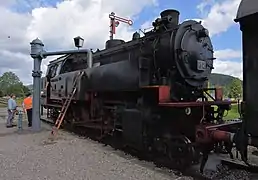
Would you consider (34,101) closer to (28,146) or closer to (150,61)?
(28,146)

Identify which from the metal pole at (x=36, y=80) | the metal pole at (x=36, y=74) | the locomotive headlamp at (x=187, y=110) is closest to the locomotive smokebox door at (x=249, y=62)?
the locomotive headlamp at (x=187, y=110)

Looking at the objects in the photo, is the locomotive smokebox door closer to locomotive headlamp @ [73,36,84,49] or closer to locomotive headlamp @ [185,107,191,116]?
locomotive headlamp @ [185,107,191,116]

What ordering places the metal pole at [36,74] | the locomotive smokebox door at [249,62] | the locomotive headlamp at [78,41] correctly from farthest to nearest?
the locomotive headlamp at [78,41]
the metal pole at [36,74]
the locomotive smokebox door at [249,62]

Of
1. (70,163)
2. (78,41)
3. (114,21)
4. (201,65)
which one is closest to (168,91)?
(201,65)

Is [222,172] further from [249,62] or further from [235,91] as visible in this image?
[235,91]

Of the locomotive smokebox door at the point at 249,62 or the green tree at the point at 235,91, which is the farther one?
the green tree at the point at 235,91

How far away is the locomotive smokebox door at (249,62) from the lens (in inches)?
169

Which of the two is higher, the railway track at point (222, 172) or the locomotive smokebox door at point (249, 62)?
the locomotive smokebox door at point (249, 62)

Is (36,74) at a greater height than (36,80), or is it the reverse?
(36,74)

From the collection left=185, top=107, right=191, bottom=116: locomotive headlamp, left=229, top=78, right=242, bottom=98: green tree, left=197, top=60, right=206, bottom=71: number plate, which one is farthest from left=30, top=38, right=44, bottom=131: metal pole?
left=229, top=78, right=242, bottom=98: green tree

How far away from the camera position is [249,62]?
14.5 feet

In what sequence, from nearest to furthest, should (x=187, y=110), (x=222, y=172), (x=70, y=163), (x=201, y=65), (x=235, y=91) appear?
(x=222, y=172)
(x=187, y=110)
(x=70, y=163)
(x=201, y=65)
(x=235, y=91)

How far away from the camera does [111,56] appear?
35.2ft

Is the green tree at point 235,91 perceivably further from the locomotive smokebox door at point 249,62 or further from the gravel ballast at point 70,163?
the locomotive smokebox door at point 249,62
